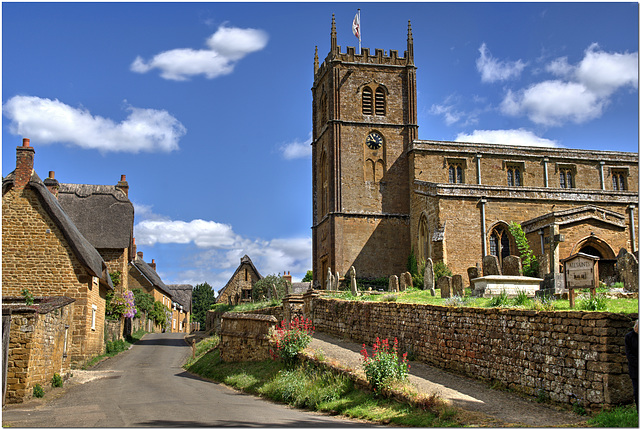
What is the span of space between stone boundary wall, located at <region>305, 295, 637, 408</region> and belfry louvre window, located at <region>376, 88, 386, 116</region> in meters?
30.3

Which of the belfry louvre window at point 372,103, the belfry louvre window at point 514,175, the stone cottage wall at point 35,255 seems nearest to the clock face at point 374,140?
the belfry louvre window at point 372,103

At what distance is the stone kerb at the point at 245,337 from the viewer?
21094mm

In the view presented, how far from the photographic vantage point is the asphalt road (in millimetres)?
11617

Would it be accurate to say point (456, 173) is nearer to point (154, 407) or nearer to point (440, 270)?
point (440, 270)

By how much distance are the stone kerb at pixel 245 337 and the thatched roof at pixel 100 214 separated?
1581 cm

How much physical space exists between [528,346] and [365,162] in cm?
3413

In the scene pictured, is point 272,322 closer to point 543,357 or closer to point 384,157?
point 543,357

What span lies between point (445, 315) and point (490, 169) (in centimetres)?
3263

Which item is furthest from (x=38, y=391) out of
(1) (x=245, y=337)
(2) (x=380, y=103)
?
(2) (x=380, y=103)

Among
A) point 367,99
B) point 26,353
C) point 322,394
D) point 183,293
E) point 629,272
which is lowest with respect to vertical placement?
point 322,394

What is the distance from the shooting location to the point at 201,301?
101 metres

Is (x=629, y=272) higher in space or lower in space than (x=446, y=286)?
higher

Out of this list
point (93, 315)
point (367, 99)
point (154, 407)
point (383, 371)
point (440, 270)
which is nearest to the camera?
point (383, 371)

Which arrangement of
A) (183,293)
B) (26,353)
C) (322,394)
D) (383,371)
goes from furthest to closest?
(183,293) → (26,353) → (322,394) → (383,371)
